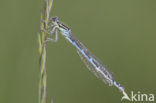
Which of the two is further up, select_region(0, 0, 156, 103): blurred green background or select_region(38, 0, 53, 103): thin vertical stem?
select_region(0, 0, 156, 103): blurred green background

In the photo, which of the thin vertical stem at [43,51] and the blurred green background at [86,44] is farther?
the blurred green background at [86,44]

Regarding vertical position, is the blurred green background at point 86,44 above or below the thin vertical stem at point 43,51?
above

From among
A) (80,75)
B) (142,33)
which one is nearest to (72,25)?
(80,75)

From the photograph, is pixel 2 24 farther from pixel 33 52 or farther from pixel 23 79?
pixel 23 79

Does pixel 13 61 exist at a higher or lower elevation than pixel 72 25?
lower

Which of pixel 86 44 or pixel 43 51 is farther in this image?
pixel 86 44

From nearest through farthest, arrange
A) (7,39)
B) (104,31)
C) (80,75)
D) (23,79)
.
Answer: (23,79), (7,39), (80,75), (104,31)

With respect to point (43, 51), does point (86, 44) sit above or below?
above

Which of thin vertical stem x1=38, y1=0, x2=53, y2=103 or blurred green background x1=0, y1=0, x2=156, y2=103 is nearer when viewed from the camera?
thin vertical stem x1=38, y1=0, x2=53, y2=103
